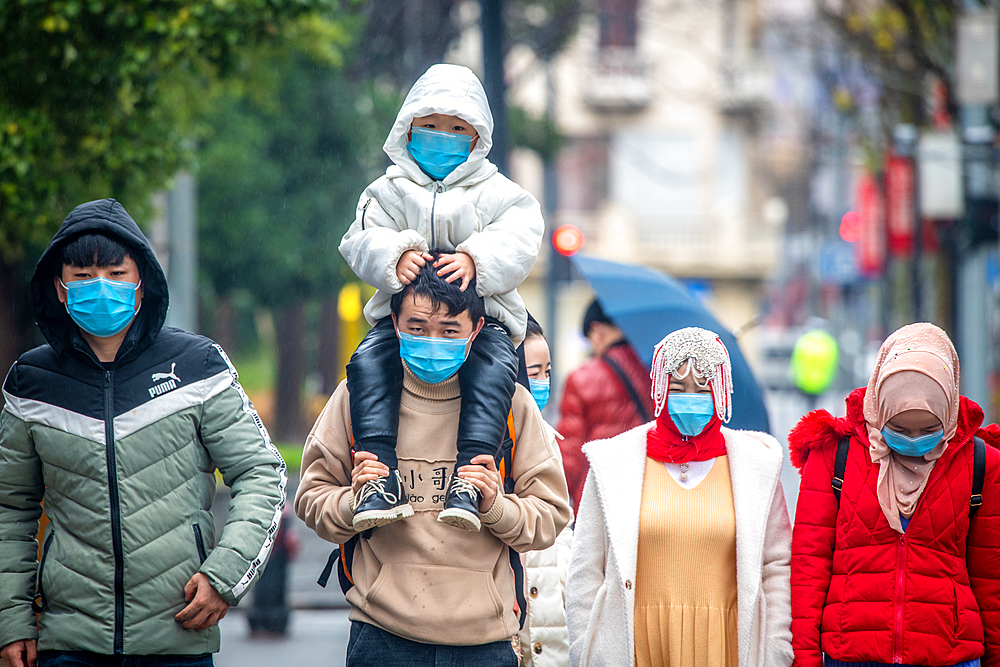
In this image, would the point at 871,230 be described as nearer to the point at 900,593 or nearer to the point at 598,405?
the point at 598,405

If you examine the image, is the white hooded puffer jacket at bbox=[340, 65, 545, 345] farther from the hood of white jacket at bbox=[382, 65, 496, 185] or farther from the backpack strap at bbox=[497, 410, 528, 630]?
the backpack strap at bbox=[497, 410, 528, 630]

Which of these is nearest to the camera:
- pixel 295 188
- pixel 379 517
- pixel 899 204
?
pixel 379 517

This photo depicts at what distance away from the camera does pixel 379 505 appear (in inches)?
125

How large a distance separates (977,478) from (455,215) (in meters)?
1.83

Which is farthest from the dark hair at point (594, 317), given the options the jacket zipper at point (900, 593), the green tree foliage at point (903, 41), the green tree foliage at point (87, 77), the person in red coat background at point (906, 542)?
the green tree foliage at point (903, 41)

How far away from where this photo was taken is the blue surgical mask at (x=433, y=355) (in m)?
3.34

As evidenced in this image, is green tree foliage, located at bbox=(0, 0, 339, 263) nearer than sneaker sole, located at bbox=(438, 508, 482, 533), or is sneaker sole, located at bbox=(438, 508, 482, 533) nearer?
sneaker sole, located at bbox=(438, 508, 482, 533)

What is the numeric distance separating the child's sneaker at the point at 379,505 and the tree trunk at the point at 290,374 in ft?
63.2

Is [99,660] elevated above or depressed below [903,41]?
below

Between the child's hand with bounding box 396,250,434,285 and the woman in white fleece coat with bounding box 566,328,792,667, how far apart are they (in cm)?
104

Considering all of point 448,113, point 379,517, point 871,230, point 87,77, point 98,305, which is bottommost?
point 379,517

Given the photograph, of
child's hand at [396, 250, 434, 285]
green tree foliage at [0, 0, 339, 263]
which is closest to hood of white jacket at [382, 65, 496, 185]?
child's hand at [396, 250, 434, 285]

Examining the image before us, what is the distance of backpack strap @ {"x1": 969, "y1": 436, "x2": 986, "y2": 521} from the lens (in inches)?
142

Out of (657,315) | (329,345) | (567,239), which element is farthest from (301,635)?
(329,345)
